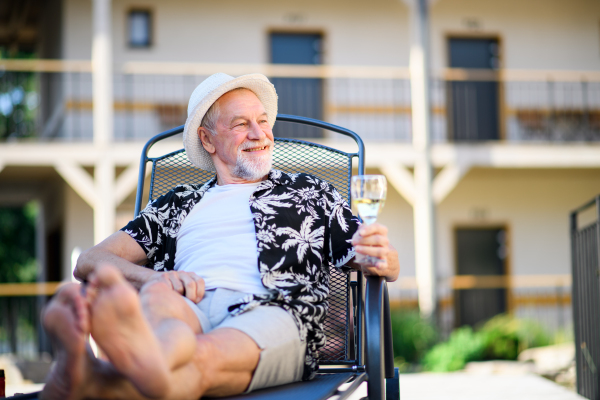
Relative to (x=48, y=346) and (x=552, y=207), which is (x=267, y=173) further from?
(x=552, y=207)

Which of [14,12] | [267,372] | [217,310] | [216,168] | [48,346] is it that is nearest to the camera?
[267,372]

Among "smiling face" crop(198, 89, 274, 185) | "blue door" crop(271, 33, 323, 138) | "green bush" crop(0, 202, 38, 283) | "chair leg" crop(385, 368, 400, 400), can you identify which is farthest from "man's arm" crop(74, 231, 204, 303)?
"green bush" crop(0, 202, 38, 283)

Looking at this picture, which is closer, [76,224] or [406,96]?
[76,224]

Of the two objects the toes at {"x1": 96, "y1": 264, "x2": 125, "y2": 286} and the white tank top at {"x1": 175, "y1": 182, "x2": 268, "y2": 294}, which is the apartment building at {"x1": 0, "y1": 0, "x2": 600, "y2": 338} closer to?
the white tank top at {"x1": 175, "y1": 182, "x2": 268, "y2": 294}

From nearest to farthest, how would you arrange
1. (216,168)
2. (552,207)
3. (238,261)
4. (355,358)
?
(238,261), (355,358), (216,168), (552,207)

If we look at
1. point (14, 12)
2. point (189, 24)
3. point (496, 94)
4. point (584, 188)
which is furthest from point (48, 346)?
point (584, 188)

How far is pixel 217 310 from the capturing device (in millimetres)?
2084

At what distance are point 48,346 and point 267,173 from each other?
26.1ft

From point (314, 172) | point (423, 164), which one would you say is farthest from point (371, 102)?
point (314, 172)

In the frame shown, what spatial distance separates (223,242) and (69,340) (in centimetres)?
93

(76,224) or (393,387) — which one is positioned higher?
(76,224)

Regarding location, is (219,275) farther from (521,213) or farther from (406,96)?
(521,213)

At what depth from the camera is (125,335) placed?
1.40 meters

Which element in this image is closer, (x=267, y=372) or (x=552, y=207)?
(x=267, y=372)
